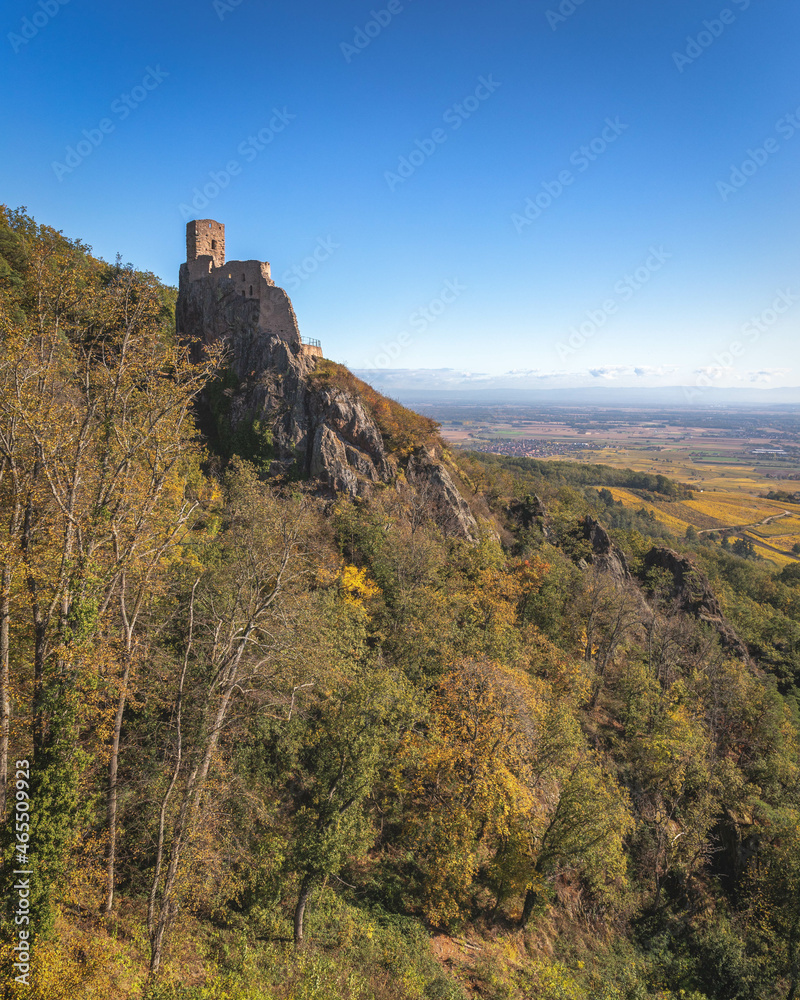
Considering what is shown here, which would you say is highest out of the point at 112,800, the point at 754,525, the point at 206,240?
the point at 206,240

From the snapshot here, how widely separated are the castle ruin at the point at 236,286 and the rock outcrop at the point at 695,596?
150ft

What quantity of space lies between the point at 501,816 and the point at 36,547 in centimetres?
1733

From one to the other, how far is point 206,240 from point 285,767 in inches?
1686

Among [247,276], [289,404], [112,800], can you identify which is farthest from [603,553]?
[112,800]

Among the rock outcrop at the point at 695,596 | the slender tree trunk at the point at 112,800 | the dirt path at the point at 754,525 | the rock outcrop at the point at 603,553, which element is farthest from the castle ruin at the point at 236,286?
the dirt path at the point at 754,525

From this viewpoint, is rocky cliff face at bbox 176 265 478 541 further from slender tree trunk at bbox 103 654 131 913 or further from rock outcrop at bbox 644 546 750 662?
rock outcrop at bbox 644 546 750 662

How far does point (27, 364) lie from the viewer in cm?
1220

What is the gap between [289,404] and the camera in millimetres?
38812

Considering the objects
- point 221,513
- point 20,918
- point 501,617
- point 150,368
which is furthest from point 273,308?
point 20,918

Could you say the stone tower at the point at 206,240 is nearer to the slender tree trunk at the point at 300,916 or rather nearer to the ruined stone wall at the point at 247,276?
the ruined stone wall at the point at 247,276

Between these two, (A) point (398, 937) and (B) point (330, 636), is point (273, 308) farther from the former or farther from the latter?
(A) point (398, 937)

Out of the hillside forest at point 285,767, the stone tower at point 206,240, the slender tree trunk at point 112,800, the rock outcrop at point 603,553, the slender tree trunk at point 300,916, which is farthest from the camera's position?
the rock outcrop at point 603,553

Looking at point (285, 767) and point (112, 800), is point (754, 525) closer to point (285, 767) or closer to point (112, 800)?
point (285, 767)

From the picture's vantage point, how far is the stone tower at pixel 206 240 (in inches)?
1606
